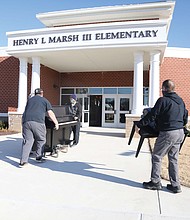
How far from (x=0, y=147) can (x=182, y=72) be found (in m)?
12.3

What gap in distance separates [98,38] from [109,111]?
751 cm

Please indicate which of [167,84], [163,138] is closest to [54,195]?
[163,138]

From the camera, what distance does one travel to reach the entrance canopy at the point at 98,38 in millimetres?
10984

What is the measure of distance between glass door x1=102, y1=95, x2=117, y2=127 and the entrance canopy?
2633 mm

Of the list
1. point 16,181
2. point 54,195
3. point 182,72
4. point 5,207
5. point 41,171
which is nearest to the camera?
point 5,207

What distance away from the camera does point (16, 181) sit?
475 centimetres

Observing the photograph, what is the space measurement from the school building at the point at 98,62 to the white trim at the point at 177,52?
5 centimetres

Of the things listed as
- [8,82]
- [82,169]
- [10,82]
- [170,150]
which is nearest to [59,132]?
[82,169]

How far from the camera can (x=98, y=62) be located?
48.4 feet

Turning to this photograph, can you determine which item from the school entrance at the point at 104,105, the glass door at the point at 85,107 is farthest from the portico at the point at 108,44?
the glass door at the point at 85,107

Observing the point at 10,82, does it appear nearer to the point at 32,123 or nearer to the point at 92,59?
the point at 92,59

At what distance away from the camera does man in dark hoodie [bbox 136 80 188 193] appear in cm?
413

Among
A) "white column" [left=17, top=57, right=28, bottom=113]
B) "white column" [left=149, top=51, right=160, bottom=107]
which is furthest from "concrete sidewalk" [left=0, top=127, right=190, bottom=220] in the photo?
"white column" [left=17, top=57, right=28, bottom=113]

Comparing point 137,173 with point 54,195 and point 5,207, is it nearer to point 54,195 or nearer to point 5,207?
point 54,195
